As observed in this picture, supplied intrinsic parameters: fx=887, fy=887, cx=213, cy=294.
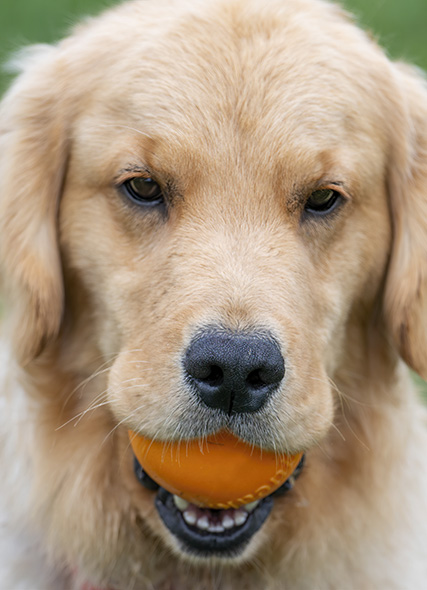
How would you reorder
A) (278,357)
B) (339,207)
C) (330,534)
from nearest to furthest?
(278,357) → (339,207) → (330,534)

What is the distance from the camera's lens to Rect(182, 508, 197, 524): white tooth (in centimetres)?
340

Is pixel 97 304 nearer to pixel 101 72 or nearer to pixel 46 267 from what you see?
pixel 46 267

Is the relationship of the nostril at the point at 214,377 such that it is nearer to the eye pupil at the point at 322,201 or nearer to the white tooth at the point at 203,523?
the white tooth at the point at 203,523

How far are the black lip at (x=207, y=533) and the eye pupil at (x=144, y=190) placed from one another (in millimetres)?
1135

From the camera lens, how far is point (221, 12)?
3.54 meters

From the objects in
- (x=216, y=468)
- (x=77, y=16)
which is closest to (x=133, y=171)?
(x=216, y=468)

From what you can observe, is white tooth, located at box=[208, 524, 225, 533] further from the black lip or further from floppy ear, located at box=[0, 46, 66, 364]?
floppy ear, located at box=[0, 46, 66, 364]

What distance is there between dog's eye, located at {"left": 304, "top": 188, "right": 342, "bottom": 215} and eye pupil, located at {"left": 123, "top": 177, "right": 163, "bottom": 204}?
57cm

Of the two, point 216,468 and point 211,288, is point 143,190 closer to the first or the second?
point 211,288

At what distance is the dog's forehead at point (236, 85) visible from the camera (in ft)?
10.8

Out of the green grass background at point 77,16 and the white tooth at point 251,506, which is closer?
the white tooth at point 251,506

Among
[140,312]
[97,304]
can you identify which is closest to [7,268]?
[97,304]

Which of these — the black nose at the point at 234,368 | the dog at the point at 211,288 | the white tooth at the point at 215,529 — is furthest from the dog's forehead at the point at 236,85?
the white tooth at the point at 215,529

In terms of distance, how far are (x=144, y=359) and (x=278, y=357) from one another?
1.69 ft
